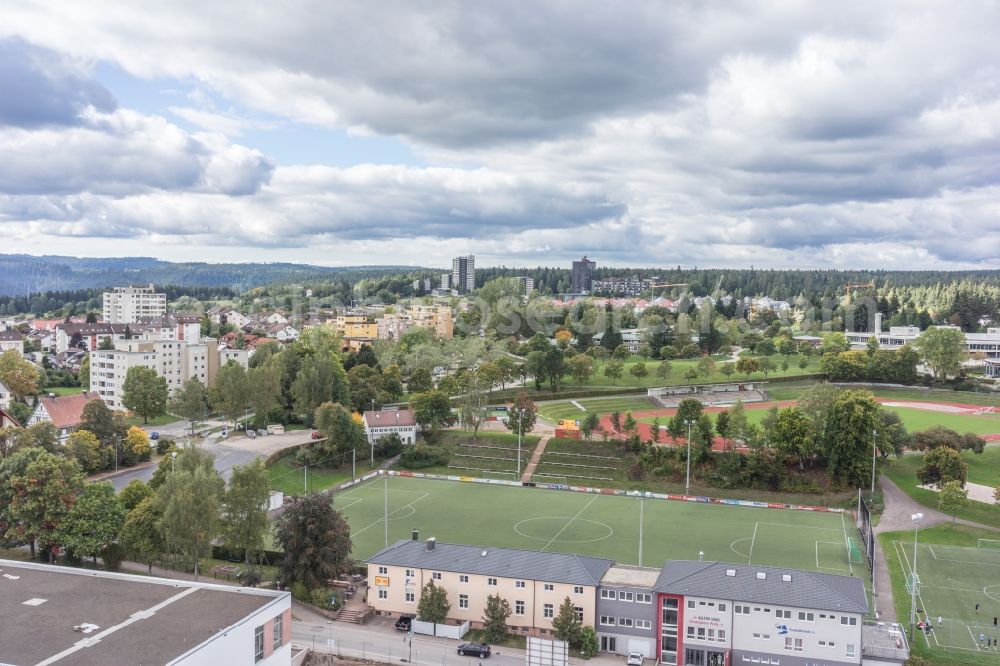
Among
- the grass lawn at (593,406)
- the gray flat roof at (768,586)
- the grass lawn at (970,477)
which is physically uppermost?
the grass lawn at (593,406)

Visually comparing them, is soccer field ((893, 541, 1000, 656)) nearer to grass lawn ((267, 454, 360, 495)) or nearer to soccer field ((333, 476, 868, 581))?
soccer field ((333, 476, 868, 581))

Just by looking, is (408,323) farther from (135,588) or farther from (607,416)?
(135,588)

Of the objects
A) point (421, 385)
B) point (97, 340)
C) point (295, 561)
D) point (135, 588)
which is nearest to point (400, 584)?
point (295, 561)

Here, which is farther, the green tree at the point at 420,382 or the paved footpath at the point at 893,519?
the green tree at the point at 420,382

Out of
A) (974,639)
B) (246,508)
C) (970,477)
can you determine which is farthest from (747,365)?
(246,508)

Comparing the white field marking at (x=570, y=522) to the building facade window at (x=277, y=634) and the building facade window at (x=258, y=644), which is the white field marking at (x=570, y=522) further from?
the building facade window at (x=258, y=644)

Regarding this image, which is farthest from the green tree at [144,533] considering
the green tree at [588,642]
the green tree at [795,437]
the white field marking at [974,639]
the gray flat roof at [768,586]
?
the green tree at [795,437]

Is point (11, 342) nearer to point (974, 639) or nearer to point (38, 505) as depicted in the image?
point (38, 505)
